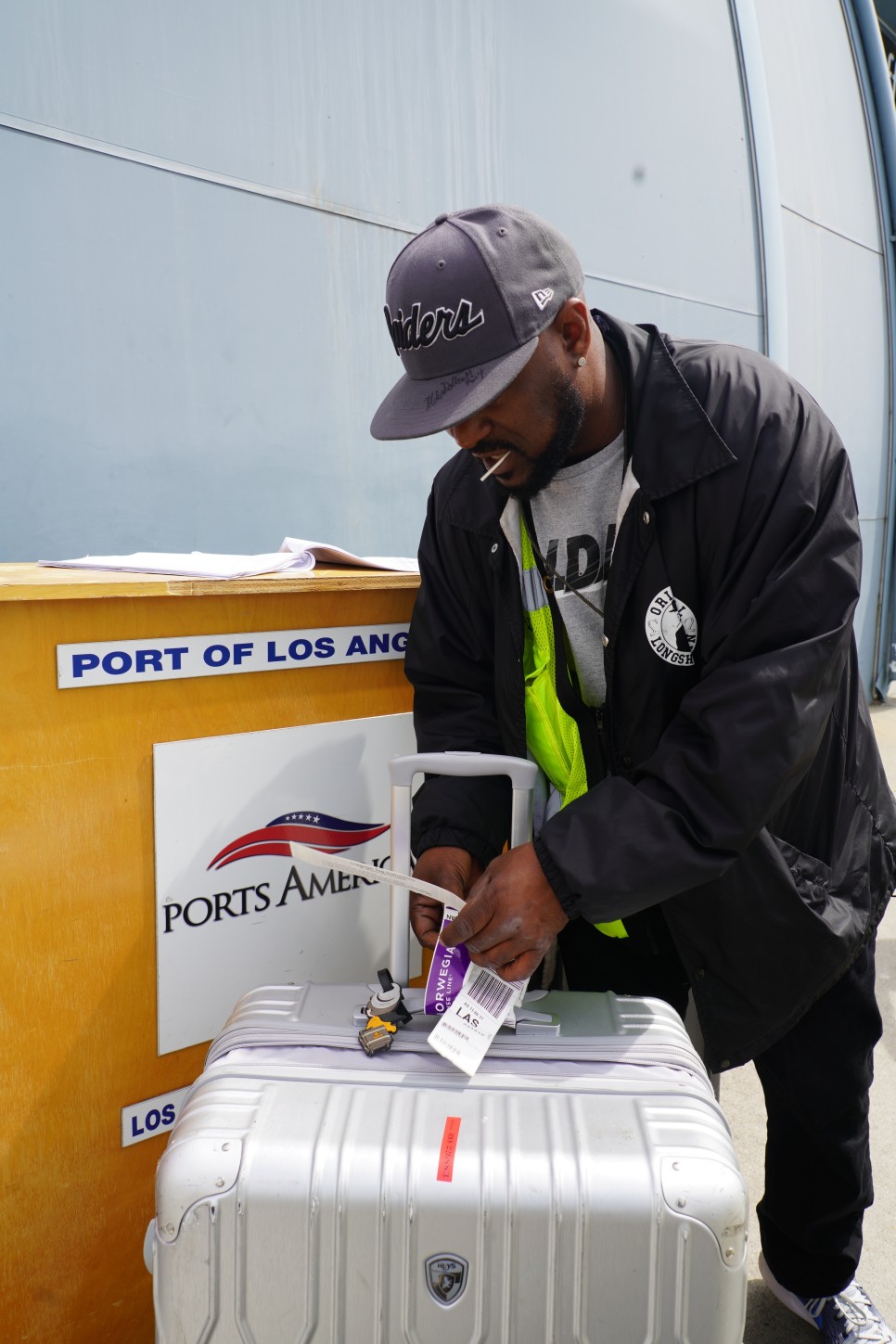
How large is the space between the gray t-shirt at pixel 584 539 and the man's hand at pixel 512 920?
38cm

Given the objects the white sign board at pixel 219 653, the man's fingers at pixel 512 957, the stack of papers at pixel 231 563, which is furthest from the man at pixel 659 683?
the stack of papers at pixel 231 563

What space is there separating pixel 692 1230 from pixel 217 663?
1.02m

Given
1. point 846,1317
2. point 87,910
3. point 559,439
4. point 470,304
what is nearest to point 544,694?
point 559,439

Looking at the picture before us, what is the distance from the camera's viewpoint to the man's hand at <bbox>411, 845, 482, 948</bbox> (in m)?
1.49

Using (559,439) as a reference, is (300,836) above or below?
below

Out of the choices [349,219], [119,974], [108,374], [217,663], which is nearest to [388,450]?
[349,219]

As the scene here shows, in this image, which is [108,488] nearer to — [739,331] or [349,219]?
[349,219]

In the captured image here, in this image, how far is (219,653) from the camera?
1.57 meters

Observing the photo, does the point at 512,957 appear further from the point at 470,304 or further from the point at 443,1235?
the point at 470,304

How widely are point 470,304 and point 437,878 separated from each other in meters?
0.82

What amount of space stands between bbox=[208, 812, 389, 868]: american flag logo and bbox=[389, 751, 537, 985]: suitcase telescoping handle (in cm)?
26

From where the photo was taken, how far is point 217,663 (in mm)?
1572

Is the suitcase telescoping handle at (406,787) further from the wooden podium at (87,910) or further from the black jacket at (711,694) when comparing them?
the wooden podium at (87,910)

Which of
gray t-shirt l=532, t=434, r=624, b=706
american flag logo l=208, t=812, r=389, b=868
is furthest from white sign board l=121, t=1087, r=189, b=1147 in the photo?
gray t-shirt l=532, t=434, r=624, b=706
